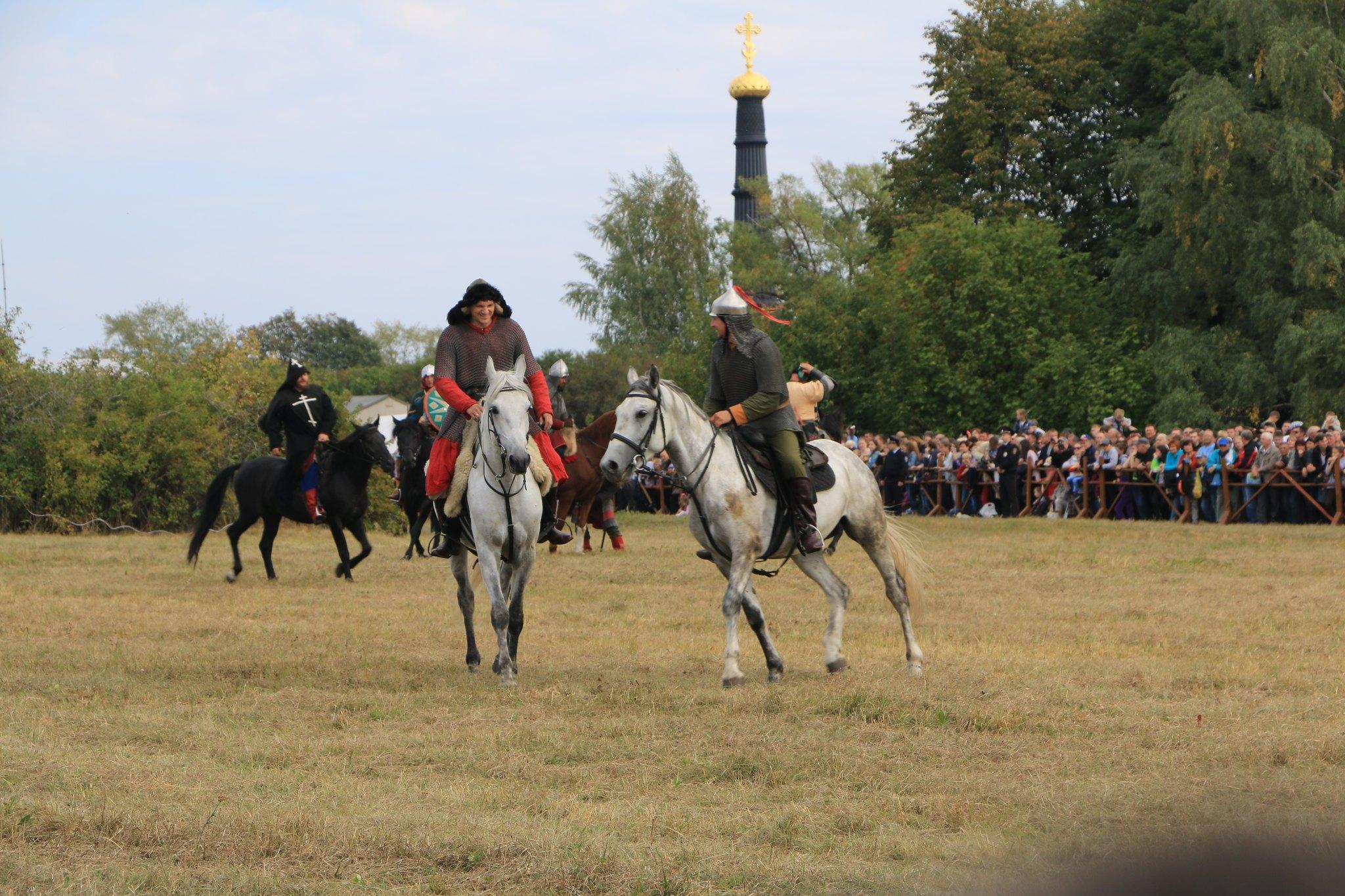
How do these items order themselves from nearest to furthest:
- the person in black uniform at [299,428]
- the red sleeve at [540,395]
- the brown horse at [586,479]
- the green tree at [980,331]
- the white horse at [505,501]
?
the white horse at [505,501] < the red sleeve at [540,395] < the person in black uniform at [299,428] < the brown horse at [586,479] < the green tree at [980,331]

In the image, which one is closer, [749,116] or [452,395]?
[452,395]

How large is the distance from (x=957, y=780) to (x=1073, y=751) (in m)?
0.91

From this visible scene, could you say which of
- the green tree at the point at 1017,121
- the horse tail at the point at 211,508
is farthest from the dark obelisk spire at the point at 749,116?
the horse tail at the point at 211,508

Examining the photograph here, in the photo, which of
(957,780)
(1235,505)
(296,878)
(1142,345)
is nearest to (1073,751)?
(957,780)

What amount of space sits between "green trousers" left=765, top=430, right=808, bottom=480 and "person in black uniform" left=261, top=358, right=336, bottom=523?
31.0 feet

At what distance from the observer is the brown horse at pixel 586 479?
837 inches

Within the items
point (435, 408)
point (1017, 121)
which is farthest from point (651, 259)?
point (435, 408)

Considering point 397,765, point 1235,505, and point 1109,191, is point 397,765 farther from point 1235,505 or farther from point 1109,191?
point 1109,191

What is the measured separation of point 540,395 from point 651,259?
61.9 m

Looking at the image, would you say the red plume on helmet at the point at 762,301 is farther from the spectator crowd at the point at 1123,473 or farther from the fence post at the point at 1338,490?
the fence post at the point at 1338,490

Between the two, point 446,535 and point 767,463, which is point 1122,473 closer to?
point 767,463

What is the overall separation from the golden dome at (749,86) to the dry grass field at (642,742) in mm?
86329

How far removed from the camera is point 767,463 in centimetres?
1049

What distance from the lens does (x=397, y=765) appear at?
7559 mm
